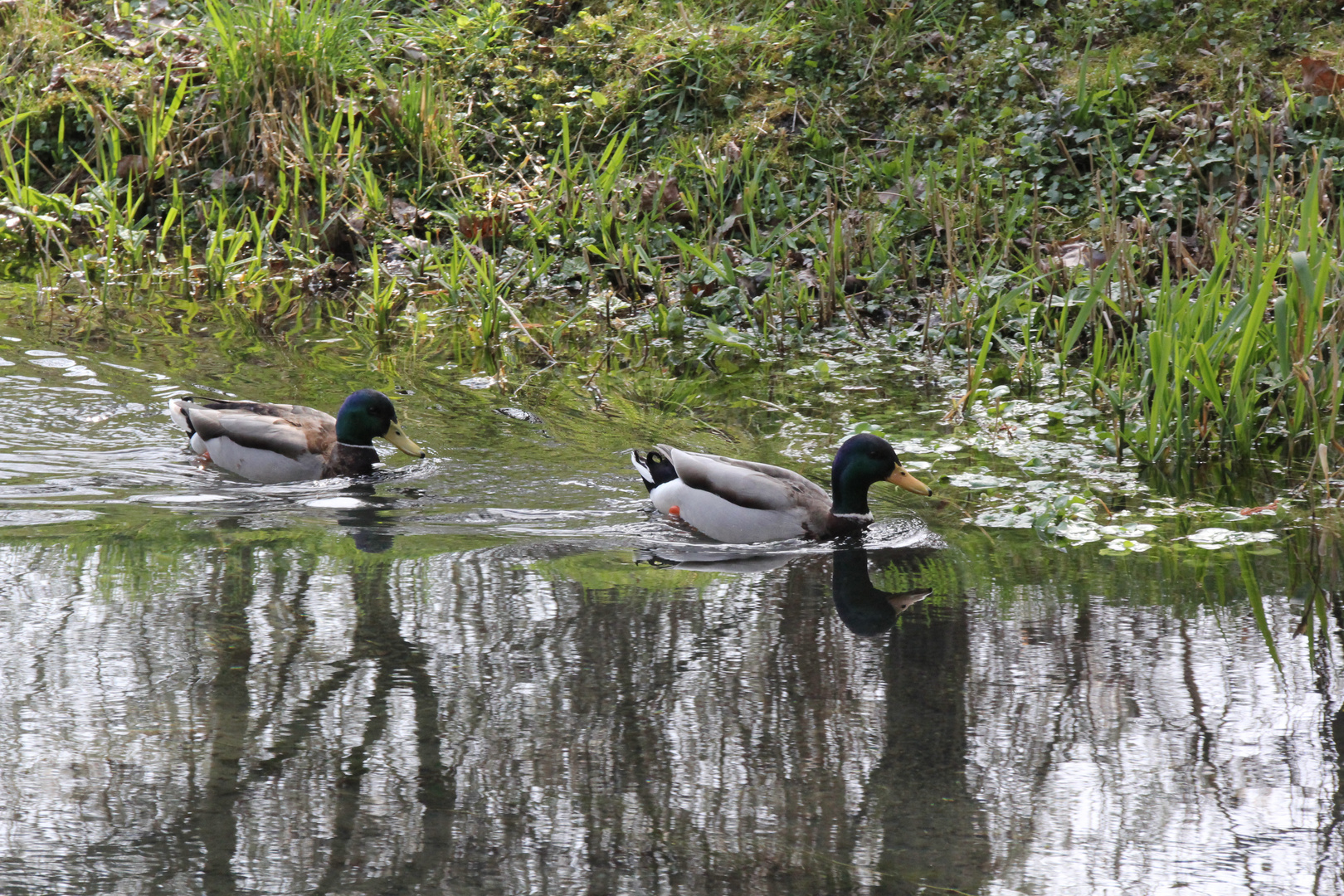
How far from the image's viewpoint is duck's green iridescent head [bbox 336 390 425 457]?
578cm

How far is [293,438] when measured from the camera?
575 cm

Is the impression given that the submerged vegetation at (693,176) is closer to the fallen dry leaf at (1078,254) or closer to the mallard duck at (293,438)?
the fallen dry leaf at (1078,254)

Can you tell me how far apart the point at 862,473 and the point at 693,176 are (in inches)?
168

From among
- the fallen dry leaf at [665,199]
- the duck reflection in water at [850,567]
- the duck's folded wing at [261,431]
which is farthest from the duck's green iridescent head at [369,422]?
the fallen dry leaf at [665,199]

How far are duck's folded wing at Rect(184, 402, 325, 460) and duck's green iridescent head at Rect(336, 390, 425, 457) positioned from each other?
0.11 meters

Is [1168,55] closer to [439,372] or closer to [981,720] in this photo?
[439,372]

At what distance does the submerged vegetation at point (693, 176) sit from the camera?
6883mm

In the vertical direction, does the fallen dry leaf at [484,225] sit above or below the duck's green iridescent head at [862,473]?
above

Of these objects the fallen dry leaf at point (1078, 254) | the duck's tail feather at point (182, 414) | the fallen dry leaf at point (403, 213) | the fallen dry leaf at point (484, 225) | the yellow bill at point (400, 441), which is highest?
the fallen dry leaf at point (403, 213)

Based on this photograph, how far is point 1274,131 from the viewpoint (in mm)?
7574

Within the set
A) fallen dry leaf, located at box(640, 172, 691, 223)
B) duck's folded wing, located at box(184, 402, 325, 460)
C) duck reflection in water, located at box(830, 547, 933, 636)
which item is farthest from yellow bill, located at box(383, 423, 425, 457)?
fallen dry leaf, located at box(640, 172, 691, 223)

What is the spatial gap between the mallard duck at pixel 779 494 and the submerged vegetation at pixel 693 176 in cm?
114

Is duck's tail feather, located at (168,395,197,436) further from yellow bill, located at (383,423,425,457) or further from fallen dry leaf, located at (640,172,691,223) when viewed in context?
fallen dry leaf, located at (640,172,691,223)

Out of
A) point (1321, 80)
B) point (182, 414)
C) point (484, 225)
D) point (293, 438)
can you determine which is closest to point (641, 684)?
point (293, 438)
